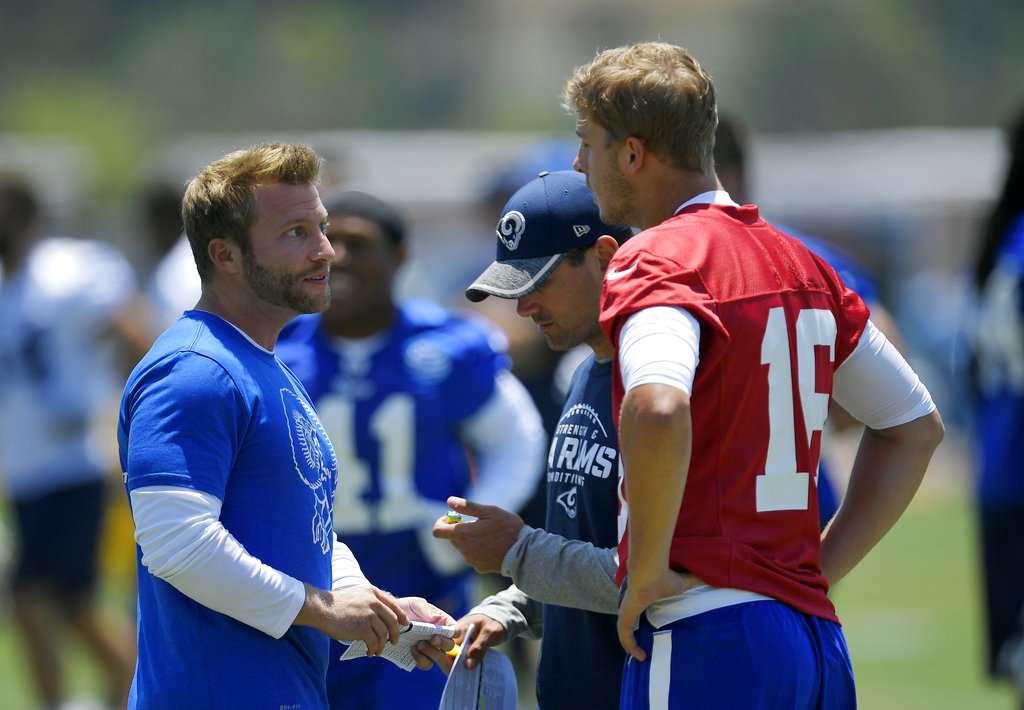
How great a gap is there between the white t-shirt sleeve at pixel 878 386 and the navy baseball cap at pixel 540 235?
26.0 inches

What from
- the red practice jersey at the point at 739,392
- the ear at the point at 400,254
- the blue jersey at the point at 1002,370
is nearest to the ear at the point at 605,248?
the red practice jersey at the point at 739,392

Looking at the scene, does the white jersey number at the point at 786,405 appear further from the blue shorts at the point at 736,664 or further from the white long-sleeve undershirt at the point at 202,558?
the white long-sleeve undershirt at the point at 202,558

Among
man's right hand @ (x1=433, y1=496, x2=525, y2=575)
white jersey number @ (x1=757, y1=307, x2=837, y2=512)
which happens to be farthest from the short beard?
white jersey number @ (x1=757, y1=307, x2=837, y2=512)

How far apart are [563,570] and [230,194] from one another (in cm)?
108

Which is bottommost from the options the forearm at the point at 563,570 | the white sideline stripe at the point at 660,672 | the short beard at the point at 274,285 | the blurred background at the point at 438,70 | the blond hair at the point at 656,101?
the white sideline stripe at the point at 660,672

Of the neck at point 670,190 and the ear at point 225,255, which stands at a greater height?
the neck at point 670,190

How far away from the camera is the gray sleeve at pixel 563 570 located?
2.78 m

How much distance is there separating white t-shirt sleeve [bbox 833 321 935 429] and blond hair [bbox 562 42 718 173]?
0.54 meters

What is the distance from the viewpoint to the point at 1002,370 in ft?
17.4

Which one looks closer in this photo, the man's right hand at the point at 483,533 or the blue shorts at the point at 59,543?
the man's right hand at the point at 483,533

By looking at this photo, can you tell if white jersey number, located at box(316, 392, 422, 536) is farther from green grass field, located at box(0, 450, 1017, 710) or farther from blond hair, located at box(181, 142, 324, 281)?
green grass field, located at box(0, 450, 1017, 710)

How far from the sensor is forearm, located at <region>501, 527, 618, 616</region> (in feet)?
9.13

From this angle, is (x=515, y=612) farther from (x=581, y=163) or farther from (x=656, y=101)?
(x=656, y=101)

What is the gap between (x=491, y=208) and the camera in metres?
7.47
